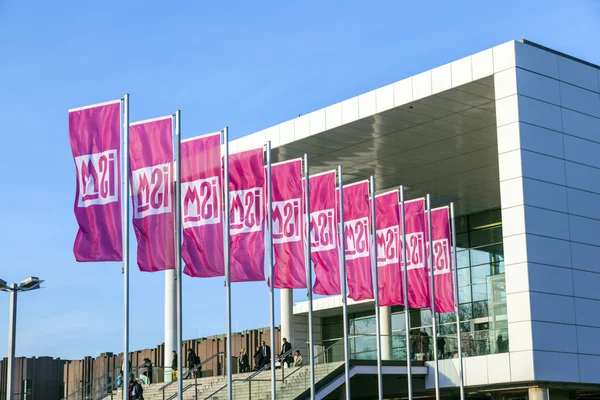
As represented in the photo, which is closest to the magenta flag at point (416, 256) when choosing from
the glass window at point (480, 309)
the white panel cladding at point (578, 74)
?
the white panel cladding at point (578, 74)

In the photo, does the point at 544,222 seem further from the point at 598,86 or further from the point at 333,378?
the point at 333,378

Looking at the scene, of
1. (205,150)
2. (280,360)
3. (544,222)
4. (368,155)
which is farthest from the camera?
(368,155)

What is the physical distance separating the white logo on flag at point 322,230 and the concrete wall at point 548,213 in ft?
21.5

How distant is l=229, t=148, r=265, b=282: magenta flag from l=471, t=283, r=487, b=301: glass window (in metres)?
22.3

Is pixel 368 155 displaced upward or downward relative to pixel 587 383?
upward

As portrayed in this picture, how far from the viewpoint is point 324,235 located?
3103 cm

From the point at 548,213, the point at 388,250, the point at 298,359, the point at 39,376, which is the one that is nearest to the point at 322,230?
the point at 388,250

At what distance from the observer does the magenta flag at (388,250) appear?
33219mm

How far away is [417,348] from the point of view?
3809 cm

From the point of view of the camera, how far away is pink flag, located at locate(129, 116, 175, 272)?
24.5m

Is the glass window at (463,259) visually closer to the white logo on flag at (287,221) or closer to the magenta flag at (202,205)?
the white logo on flag at (287,221)

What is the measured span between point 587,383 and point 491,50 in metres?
11.7

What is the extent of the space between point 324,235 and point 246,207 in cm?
359

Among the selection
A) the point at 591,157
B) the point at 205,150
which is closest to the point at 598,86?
the point at 591,157
